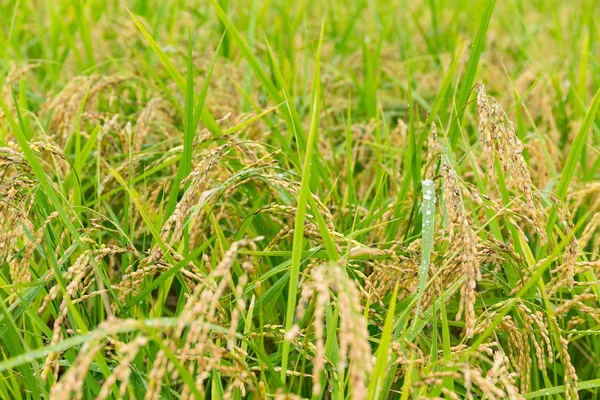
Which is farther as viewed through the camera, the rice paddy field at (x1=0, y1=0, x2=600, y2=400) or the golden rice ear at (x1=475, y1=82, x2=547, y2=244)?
the golden rice ear at (x1=475, y1=82, x2=547, y2=244)

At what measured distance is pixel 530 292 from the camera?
162cm

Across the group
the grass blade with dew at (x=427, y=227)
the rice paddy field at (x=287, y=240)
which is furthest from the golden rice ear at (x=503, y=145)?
the grass blade with dew at (x=427, y=227)

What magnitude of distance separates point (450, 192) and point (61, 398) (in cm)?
70

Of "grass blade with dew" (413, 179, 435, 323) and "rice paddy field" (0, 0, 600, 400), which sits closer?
"rice paddy field" (0, 0, 600, 400)

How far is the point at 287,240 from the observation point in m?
1.85

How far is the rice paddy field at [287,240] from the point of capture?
3.86 feet

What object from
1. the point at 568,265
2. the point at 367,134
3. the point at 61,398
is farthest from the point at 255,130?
the point at 61,398

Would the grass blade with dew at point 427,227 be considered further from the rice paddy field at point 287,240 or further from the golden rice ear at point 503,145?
the golden rice ear at point 503,145

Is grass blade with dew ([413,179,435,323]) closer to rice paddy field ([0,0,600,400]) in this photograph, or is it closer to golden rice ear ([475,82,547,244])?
rice paddy field ([0,0,600,400])

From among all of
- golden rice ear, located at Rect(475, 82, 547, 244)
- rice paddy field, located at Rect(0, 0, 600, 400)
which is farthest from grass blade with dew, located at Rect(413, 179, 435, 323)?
golden rice ear, located at Rect(475, 82, 547, 244)

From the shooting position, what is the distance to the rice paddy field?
1.18 metres

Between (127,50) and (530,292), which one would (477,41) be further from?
(127,50)

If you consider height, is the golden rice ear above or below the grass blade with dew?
above

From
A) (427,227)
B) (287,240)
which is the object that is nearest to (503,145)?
(427,227)
